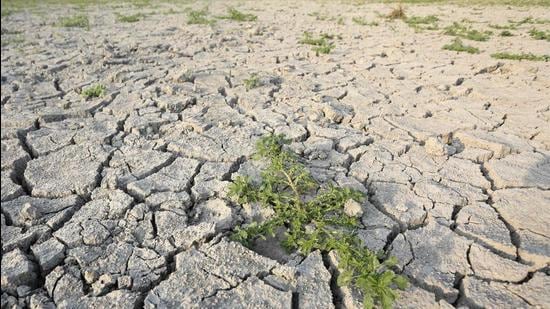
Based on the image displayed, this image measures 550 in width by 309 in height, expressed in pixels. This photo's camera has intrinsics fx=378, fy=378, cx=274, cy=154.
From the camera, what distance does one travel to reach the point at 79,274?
6.24 ft

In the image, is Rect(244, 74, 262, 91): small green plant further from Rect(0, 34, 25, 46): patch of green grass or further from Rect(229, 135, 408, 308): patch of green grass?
Rect(0, 34, 25, 46): patch of green grass

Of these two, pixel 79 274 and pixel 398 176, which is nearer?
pixel 79 274

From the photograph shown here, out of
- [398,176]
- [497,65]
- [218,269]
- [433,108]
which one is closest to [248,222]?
[218,269]

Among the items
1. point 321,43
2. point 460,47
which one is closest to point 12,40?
point 321,43

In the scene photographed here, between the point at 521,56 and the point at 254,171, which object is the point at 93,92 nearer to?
the point at 254,171

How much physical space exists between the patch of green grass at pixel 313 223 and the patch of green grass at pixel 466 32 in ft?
16.7

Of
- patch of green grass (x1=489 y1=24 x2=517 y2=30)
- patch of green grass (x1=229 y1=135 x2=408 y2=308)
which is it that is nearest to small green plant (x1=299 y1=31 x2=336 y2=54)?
patch of green grass (x1=489 y1=24 x2=517 y2=30)

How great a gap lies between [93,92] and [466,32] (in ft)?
20.3

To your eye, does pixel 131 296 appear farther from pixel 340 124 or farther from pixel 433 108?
pixel 433 108

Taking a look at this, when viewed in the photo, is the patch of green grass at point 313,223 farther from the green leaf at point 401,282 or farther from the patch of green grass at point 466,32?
the patch of green grass at point 466,32

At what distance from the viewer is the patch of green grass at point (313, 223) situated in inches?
68.0

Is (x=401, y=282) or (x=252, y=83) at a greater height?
(x=252, y=83)

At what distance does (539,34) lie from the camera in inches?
232

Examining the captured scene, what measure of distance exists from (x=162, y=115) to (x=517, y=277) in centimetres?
316
